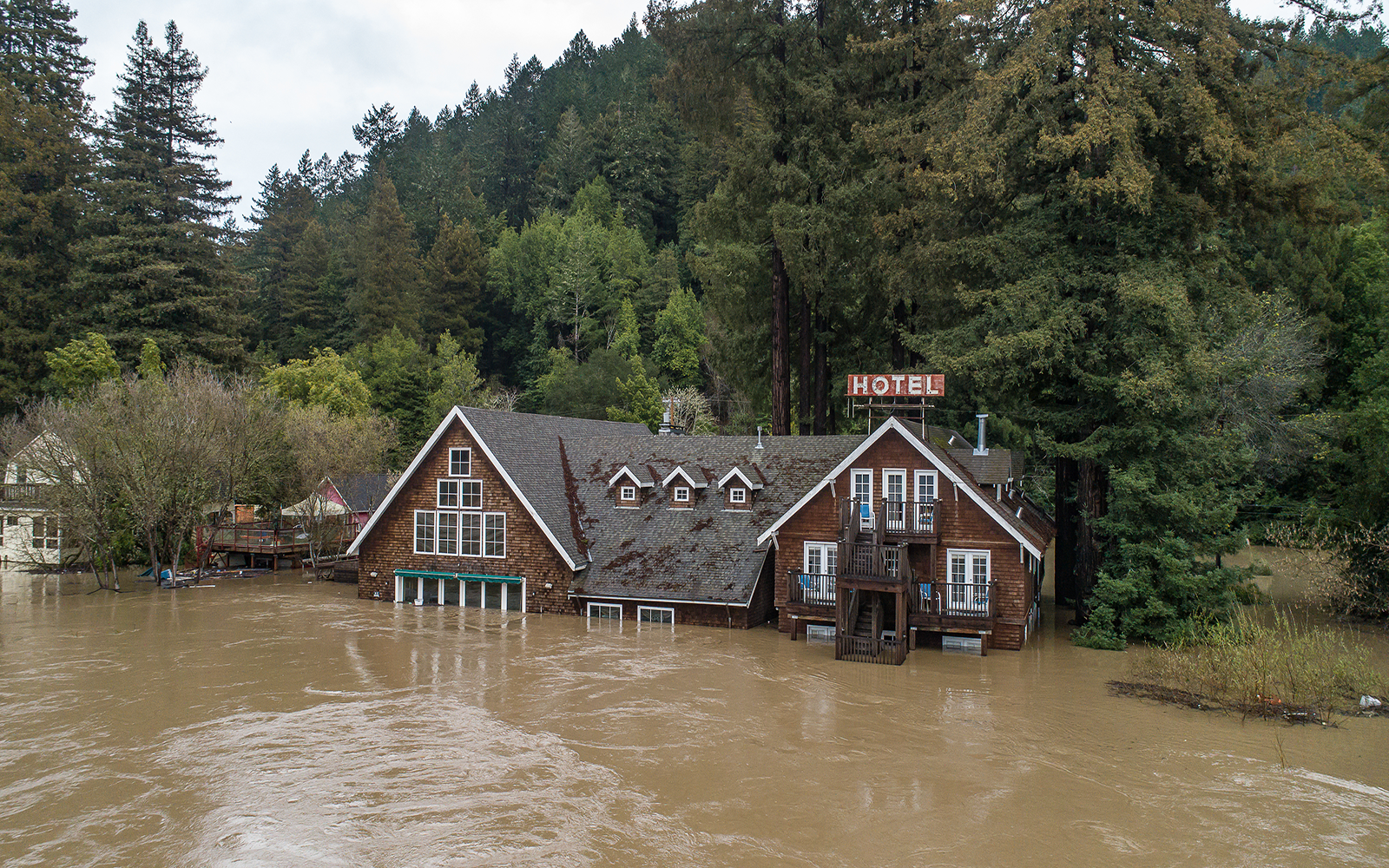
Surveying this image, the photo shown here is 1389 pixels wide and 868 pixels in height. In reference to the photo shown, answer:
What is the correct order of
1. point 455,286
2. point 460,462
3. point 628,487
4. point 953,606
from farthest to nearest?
point 455,286 < point 628,487 < point 460,462 < point 953,606

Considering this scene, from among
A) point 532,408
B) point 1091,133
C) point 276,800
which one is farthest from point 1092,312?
point 532,408

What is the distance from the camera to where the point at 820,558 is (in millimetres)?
25266

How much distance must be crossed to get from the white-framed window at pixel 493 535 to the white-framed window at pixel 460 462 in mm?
1630

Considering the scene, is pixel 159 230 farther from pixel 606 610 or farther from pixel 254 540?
pixel 606 610

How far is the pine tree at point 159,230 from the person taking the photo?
1937 inches

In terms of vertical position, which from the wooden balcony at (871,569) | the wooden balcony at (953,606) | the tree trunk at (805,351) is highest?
the tree trunk at (805,351)

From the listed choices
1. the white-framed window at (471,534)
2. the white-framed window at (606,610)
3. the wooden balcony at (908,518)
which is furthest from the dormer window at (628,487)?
the wooden balcony at (908,518)

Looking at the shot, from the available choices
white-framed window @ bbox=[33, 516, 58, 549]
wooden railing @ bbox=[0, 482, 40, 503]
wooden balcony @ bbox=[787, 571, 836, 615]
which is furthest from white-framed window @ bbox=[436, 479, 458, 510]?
white-framed window @ bbox=[33, 516, 58, 549]

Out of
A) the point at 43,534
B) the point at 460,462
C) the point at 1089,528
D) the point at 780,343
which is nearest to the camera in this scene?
the point at 1089,528

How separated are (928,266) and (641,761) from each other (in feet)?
63.2

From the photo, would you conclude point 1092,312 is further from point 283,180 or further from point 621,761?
point 283,180

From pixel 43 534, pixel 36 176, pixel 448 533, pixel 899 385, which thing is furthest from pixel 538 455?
pixel 36 176

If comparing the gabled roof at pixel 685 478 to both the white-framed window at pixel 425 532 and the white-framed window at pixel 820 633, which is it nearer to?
the white-framed window at pixel 820 633

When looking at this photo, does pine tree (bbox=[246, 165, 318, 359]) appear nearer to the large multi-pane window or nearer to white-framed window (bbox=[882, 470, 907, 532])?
the large multi-pane window
